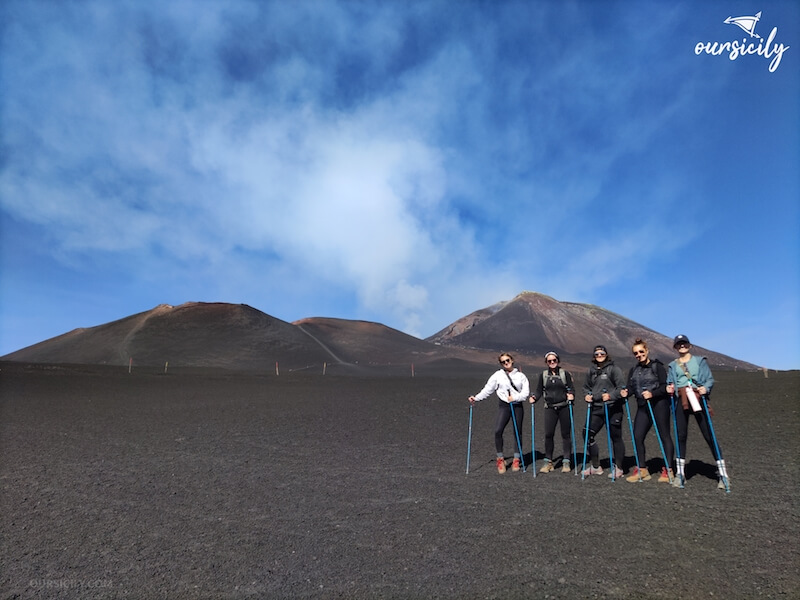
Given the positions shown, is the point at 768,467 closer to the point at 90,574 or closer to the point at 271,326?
the point at 90,574

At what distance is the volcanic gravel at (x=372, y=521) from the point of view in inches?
137

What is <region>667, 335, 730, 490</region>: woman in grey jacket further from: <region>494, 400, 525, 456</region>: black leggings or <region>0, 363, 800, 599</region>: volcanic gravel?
<region>494, 400, 525, 456</region>: black leggings

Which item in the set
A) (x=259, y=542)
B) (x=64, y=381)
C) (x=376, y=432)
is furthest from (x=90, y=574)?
(x=64, y=381)

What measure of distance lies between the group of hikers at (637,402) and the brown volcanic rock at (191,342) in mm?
54187

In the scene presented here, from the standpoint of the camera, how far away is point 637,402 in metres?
6.34

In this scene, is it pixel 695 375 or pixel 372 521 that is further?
pixel 695 375

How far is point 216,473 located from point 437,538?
12.8 ft

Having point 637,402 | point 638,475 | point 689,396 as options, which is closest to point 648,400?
point 637,402

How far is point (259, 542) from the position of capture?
4254 mm

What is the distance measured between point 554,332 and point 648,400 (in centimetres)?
10648

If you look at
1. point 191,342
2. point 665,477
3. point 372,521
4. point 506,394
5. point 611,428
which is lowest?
point 372,521

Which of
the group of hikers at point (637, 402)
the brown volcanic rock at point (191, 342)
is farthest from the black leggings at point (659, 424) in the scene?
the brown volcanic rock at point (191, 342)

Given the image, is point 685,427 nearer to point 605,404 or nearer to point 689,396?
point 689,396

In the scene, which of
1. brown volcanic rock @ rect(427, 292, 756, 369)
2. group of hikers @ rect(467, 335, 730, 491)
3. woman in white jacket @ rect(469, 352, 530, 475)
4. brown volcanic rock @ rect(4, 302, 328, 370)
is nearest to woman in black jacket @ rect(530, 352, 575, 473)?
group of hikers @ rect(467, 335, 730, 491)
